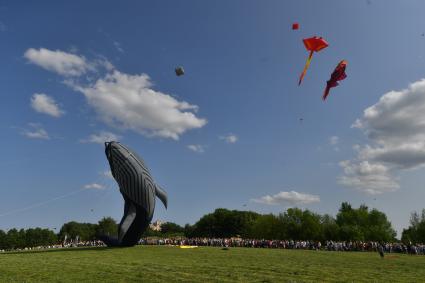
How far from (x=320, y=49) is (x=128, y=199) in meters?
20.1

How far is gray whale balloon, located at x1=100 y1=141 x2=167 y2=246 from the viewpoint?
32.3m

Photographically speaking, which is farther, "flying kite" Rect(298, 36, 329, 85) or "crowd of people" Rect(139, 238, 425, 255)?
"crowd of people" Rect(139, 238, 425, 255)

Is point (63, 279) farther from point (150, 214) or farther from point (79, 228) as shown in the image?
point (79, 228)

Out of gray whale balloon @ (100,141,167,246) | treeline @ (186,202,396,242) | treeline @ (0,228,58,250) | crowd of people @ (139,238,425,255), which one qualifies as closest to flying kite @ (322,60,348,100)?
gray whale balloon @ (100,141,167,246)

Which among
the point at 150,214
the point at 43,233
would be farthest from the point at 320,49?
the point at 43,233

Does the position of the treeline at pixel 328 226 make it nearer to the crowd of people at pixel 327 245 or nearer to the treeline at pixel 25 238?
the crowd of people at pixel 327 245

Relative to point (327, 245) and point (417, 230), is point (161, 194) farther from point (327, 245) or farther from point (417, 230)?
point (417, 230)

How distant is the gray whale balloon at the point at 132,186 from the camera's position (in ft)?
106

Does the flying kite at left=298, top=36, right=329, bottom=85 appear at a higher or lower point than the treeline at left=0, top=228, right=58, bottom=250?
higher

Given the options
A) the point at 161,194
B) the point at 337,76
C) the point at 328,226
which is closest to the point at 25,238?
the point at 328,226

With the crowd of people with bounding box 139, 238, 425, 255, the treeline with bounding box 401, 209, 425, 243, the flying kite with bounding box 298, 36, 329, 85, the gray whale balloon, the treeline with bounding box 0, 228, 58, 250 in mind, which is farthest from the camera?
the treeline with bounding box 0, 228, 58, 250

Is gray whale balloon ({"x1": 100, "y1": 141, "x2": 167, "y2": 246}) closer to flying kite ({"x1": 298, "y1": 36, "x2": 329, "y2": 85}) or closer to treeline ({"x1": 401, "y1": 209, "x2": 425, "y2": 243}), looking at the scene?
flying kite ({"x1": 298, "y1": 36, "x2": 329, "y2": 85})

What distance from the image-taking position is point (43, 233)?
428 ft

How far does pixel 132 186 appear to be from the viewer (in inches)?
1275
